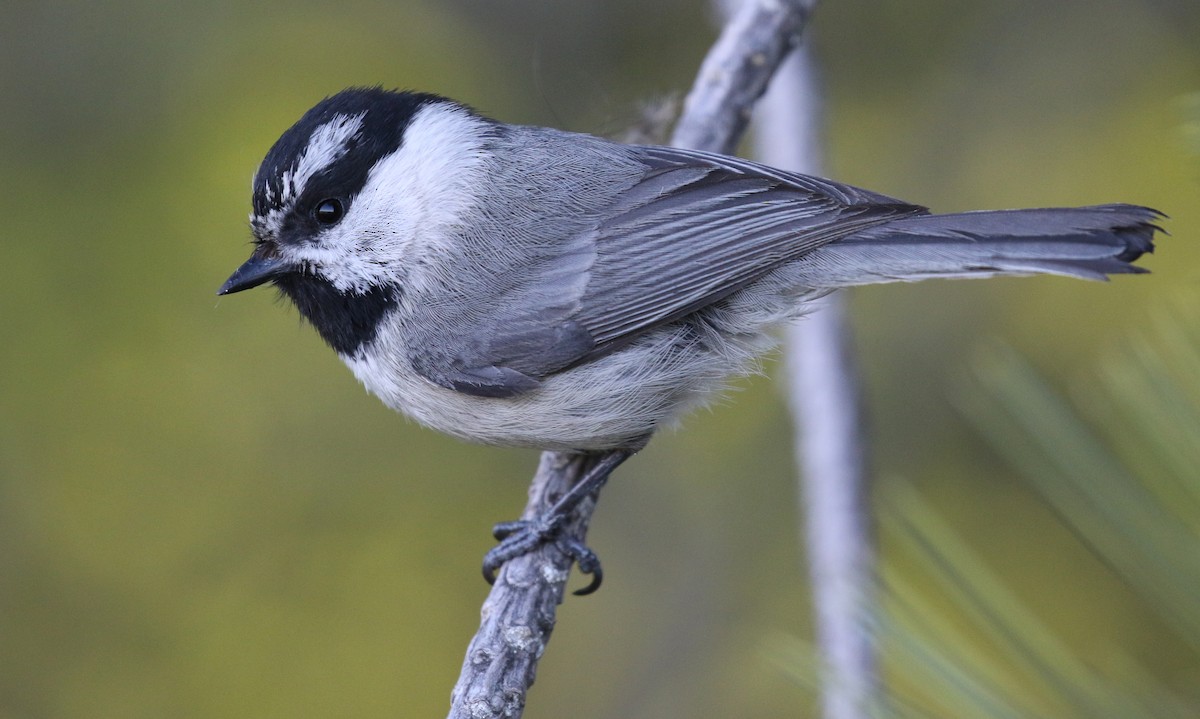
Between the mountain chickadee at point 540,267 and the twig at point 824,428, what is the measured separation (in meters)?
0.21

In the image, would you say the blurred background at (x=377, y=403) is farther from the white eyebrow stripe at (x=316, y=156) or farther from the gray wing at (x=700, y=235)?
the white eyebrow stripe at (x=316, y=156)

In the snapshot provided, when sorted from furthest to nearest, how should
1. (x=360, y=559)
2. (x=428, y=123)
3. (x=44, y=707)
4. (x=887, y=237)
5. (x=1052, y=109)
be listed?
(x=1052, y=109) < (x=360, y=559) < (x=44, y=707) < (x=428, y=123) < (x=887, y=237)

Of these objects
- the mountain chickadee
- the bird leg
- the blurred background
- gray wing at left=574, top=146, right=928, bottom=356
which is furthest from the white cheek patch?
the blurred background

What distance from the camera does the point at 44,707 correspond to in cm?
287

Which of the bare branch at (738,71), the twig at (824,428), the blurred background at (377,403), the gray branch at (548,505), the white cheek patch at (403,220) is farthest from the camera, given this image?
the blurred background at (377,403)

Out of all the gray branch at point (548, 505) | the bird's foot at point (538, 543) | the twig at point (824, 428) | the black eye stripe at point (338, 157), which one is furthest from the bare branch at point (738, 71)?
the bird's foot at point (538, 543)

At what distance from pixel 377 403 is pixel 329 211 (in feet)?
4.78

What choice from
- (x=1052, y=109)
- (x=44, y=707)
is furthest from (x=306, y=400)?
(x=1052, y=109)

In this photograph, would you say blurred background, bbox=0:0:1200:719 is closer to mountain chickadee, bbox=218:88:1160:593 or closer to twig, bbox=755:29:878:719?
twig, bbox=755:29:878:719

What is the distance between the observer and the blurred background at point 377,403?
2.97 m

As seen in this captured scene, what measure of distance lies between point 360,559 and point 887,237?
1955 millimetres

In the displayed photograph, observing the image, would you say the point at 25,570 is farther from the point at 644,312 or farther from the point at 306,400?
the point at 644,312

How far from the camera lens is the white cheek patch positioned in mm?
2002

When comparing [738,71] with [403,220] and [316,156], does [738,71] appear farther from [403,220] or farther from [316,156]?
[316,156]
